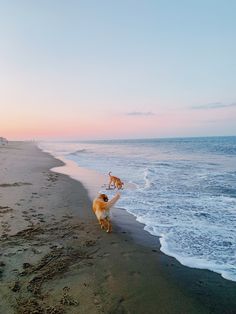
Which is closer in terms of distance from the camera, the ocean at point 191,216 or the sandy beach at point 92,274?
the sandy beach at point 92,274

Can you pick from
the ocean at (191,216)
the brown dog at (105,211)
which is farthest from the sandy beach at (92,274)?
the ocean at (191,216)

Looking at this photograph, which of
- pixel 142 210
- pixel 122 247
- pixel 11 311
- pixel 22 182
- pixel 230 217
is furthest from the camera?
pixel 22 182

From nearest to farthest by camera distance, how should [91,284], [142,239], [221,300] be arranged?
1. [221,300]
2. [91,284]
3. [142,239]

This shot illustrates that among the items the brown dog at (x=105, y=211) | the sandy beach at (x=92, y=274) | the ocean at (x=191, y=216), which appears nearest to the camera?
the sandy beach at (x=92, y=274)

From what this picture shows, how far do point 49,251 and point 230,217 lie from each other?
4784 millimetres

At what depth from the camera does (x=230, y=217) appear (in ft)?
25.1

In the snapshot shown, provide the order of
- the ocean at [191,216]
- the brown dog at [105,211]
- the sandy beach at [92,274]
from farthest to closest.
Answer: the brown dog at [105,211]
the ocean at [191,216]
the sandy beach at [92,274]

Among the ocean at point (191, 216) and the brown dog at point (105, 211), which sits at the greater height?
the brown dog at point (105, 211)

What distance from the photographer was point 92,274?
445 cm

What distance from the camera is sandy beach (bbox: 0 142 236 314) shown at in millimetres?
3672

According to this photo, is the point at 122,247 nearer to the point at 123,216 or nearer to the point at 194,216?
the point at 123,216

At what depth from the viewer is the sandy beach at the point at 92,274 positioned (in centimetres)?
367

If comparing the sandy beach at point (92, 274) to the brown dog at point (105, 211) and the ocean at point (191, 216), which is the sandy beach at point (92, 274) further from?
the ocean at point (191, 216)

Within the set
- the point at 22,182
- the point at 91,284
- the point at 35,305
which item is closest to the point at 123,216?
the point at 91,284
